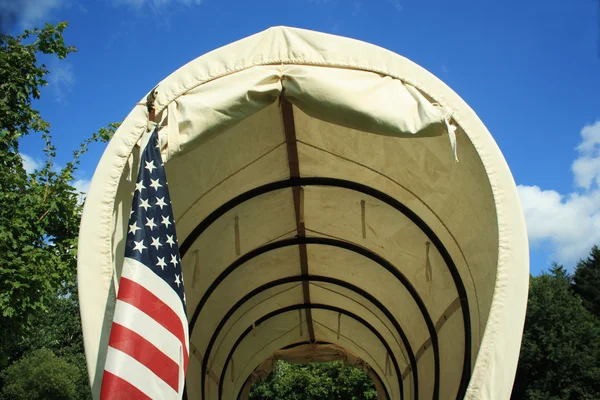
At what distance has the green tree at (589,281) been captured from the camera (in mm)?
29156

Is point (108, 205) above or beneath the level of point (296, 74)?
beneath

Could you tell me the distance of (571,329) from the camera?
901 inches

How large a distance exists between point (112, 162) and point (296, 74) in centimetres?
122

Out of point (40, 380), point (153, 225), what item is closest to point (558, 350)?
point (153, 225)

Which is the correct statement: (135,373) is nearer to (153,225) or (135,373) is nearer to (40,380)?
(153,225)

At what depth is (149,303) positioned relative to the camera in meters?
2.73

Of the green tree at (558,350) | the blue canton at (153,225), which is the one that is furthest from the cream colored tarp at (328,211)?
the green tree at (558,350)

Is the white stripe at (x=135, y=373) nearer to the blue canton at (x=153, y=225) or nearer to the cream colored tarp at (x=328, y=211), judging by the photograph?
the cream colored tarp at (x=328, y=211)

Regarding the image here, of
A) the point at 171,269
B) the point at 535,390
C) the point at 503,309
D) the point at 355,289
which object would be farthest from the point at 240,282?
the point at 535,390

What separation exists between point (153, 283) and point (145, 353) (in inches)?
14.3

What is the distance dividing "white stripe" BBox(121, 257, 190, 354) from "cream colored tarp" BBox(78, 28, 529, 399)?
23 centimetres

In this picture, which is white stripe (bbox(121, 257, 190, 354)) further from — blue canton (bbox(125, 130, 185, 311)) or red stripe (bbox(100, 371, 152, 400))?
red stripe (bbox(100, 371, 152, 400))

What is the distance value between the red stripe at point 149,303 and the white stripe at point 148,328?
0.07 feet

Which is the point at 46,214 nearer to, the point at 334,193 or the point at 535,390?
the point at 334,193
